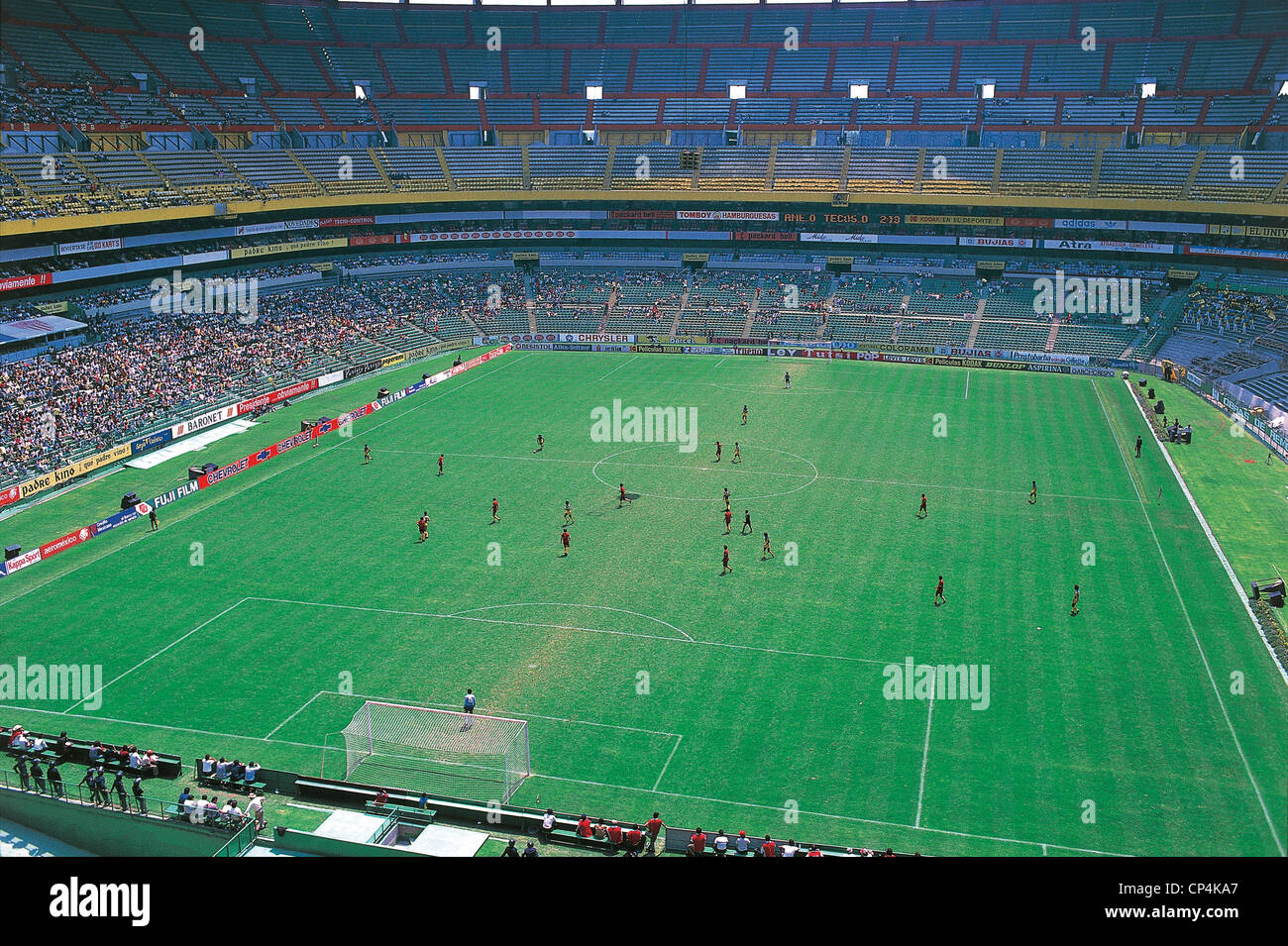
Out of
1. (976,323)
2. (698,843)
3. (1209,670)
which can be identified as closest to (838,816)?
(698,843)

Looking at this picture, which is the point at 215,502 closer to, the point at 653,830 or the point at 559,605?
the point at 559,605

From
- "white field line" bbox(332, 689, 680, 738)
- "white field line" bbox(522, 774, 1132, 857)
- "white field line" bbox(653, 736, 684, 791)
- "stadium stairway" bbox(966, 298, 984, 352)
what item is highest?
"stadium stairway" bbox(966, 298, 984, 352)

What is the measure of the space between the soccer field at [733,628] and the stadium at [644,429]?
0.20m

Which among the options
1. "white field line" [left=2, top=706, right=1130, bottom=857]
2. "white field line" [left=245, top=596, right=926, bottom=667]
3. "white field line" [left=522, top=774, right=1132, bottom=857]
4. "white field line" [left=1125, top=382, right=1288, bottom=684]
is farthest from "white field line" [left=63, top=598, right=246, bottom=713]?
"white field line" [left=1125, top=382, right=1288, bottom=684]

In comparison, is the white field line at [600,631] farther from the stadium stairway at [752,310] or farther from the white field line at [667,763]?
the stadium stairway at [752,310]

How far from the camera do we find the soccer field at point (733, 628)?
2566 cm

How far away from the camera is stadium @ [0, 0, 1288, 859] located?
86.2 ft

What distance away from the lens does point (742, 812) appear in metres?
24.8

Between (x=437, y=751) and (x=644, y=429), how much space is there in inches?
1396

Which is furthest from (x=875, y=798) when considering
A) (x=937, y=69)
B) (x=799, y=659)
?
(x=937, y=69)

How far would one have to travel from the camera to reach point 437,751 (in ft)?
89.6

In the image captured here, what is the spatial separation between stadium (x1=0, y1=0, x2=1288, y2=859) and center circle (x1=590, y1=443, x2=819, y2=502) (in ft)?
1.05

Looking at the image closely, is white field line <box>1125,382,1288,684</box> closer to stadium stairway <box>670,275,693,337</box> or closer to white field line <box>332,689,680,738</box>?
white field line <box>332,689,680,738</box>

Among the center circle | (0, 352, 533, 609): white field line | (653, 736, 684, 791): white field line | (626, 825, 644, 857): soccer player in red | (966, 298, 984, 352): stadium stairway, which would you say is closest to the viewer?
(626, 825, 644, 857): soccer player in red
